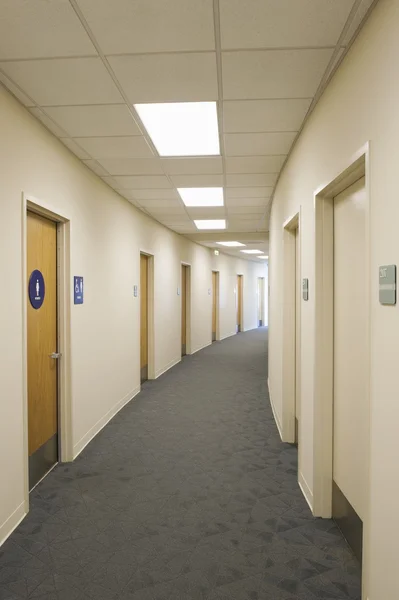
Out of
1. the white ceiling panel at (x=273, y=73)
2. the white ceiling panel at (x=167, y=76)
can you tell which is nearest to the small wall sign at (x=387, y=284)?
the white ceiling panel at (x=273, y=73)

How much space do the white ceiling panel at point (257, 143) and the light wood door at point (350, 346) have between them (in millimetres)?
1026

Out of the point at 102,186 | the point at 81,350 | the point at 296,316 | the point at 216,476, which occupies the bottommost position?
the point at 216,476

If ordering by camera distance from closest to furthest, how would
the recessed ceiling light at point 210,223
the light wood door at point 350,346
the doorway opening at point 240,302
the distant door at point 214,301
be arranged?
the light wood door at point 350,346, the recessed ceiling light at point 210,223, the distant door at point 214,301, the doorway opening at point 240,302

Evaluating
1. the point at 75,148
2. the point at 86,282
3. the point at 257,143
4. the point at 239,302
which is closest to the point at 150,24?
the point at 257,143

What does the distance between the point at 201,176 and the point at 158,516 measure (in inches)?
127

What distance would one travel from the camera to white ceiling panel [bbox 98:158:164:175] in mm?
3924

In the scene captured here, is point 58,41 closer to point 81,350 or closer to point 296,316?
point 81,350

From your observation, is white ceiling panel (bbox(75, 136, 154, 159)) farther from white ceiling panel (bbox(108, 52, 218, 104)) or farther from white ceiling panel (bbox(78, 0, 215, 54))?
white ceiling panel (bbox(78, 0, 215, 54))

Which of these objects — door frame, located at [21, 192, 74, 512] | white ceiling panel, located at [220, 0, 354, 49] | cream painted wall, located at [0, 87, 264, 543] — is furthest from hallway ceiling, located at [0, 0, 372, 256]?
door frame, located at [21, 192, 74, 512]

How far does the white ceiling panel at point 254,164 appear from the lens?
3852 mm

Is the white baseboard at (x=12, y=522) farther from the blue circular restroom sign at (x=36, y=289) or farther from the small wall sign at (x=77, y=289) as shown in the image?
the small wall sign at (x=77, y=289)

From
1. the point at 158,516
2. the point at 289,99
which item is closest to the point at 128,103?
the point at 289,99

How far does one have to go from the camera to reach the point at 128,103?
8.94ft

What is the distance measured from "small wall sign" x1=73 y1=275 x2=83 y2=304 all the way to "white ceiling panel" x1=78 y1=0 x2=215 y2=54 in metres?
2.08
